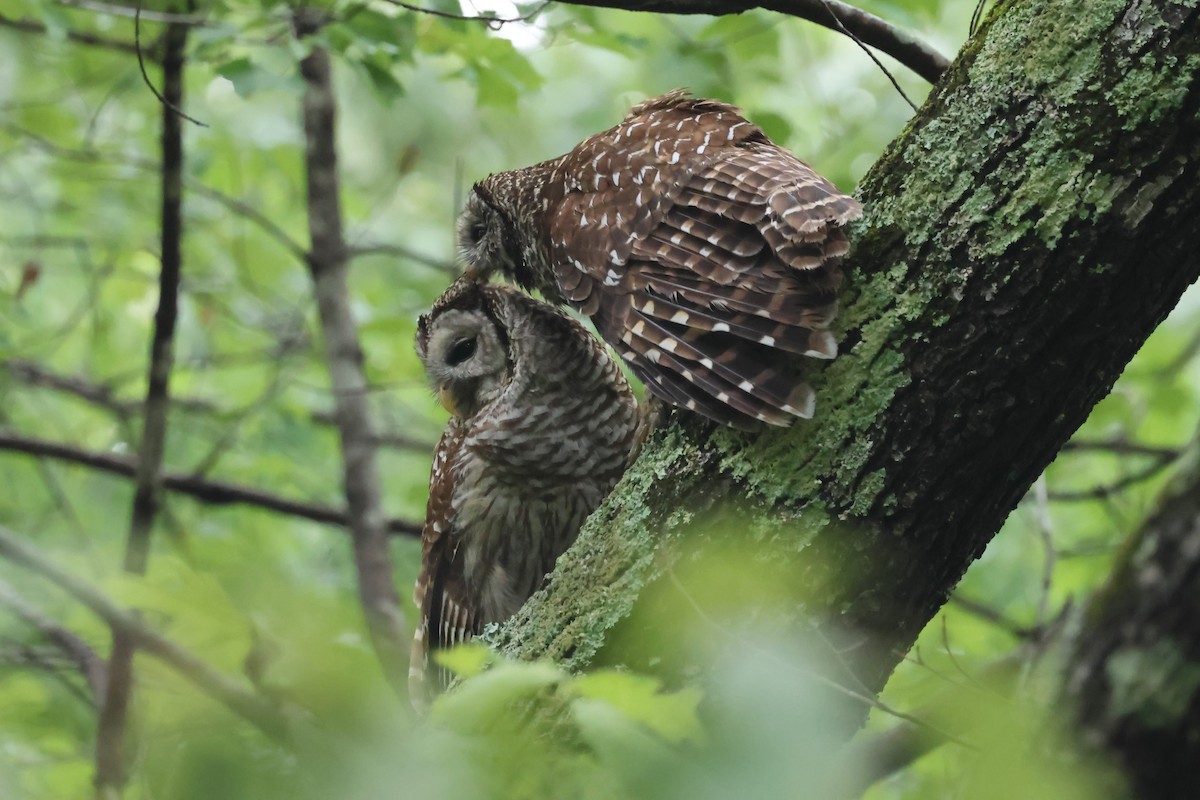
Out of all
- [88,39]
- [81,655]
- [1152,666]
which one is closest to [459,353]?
[81,655]

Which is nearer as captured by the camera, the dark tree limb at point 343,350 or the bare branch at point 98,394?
the dark tree limb at point 343,350

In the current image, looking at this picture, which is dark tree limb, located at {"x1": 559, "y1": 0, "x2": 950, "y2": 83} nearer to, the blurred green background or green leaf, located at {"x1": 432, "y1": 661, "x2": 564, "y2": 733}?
the blurred green background

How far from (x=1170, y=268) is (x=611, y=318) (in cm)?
147

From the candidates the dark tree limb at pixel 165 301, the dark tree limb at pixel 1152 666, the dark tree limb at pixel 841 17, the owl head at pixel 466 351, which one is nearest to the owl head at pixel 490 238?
→ the owl head at pixel 466 351

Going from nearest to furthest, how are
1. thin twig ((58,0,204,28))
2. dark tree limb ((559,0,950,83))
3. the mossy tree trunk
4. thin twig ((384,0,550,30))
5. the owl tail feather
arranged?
1. the mossy tree trunk
2. the owl tail feather
3. dark tree limb ((559,0,950,83))
4. thin twig ((384,0,550,30))
5. thin twig ((58,0,204,28))

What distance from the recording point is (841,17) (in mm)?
2902

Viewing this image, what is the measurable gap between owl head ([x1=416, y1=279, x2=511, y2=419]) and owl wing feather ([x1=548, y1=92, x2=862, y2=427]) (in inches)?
21.1

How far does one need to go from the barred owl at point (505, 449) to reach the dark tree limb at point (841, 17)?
49.2 inches

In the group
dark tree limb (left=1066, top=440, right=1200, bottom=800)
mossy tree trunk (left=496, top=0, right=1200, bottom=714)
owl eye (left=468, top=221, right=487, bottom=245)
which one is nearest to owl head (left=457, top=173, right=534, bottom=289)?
owl eye (left=468, top=221, right=487, bottom=245)

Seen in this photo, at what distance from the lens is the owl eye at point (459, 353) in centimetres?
A: 417

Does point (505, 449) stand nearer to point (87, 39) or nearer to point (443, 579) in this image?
point (443, 579)

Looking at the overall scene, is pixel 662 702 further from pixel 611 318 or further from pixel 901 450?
pixel 611 318

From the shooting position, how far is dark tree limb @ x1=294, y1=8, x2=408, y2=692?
5031mm

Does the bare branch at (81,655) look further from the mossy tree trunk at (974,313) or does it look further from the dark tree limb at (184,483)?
the mossy tree trunk at (974,313)
